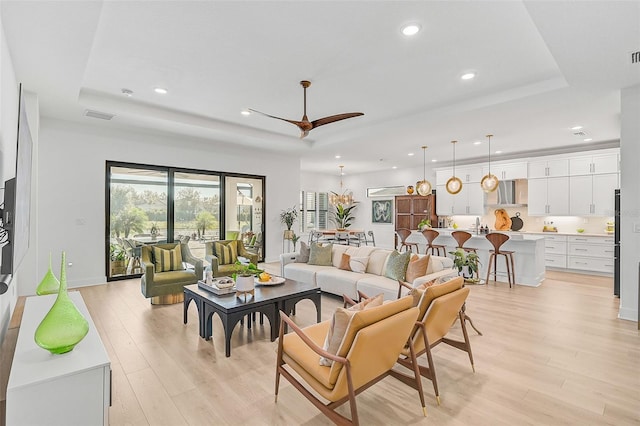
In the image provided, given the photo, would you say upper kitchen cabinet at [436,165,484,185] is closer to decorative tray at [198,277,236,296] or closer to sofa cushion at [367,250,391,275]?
sofa cushion at [367,250,391,275]

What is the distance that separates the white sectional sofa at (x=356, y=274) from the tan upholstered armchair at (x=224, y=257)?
2.62ft

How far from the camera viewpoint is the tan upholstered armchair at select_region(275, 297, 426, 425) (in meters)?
1.82

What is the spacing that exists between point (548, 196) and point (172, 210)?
8.71 m

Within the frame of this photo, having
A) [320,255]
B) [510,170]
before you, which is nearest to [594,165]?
[510,170]

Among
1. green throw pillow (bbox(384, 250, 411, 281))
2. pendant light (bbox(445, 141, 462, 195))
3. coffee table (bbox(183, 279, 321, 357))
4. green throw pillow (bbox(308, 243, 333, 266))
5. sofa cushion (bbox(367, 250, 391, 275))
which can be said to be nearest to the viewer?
coffee table (bbox(183, 279, 321, 357))

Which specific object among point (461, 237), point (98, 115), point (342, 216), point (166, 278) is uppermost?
point (98, 115)

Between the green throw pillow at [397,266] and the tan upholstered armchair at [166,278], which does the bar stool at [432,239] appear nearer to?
the green throw pillow at [397,266]

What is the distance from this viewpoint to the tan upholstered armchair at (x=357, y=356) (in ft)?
5.98

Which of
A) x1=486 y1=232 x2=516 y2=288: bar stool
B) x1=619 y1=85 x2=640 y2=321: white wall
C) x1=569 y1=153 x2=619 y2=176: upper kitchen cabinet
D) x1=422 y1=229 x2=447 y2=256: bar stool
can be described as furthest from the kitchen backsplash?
x1=619 y1=85 x2=640 y2=321: white wall

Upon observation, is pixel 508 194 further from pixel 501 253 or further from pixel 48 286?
pixel 48 286

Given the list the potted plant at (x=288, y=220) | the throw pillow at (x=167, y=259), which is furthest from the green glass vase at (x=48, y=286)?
the potted plant at (x=288, y=220)

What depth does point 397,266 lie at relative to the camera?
4316mm

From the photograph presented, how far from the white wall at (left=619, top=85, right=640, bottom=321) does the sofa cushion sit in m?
2.90

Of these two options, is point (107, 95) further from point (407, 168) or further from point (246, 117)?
point (407, 168)
